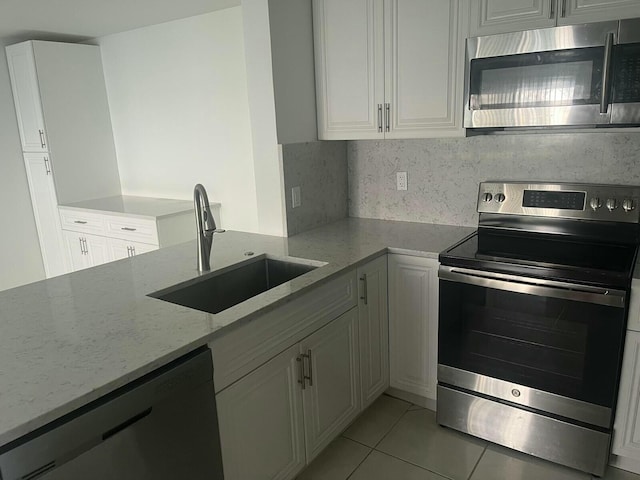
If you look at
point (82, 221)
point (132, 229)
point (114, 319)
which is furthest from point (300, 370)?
point (82, 221)

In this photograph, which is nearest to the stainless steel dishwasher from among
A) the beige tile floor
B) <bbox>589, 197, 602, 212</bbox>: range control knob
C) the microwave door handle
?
the beige tile floor

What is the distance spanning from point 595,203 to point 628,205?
0.13 m

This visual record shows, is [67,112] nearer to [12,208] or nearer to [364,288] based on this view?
[12,208]

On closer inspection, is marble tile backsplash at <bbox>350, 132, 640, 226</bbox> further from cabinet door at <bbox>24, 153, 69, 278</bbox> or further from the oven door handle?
cabinet door at <bbox>24, 153, 69, 278</bbox>

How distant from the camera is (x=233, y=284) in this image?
2.20 m

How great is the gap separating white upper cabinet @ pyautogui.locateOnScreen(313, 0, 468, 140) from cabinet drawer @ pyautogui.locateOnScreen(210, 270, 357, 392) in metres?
0.87

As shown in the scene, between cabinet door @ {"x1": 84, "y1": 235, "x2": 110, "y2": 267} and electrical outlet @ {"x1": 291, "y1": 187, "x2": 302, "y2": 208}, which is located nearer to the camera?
electrical outlet @ {"x1": 291, "y1": 187, "x2": 302, "y2": 208}

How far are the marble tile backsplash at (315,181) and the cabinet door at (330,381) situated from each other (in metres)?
0.76

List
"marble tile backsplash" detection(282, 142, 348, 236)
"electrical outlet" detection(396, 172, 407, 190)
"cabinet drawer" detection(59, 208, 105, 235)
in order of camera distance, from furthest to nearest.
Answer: "cabinet drawer" detection(59, 208, 105, 235)
"electrical outlet" detection(396, 172, 407, 190)
"marble tile backsplash" detection(282, 142, 348, 236)

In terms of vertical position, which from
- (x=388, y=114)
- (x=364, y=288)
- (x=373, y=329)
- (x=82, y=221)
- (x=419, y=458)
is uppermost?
(x=388, y=114)

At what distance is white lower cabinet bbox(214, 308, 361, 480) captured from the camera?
1.62 meters

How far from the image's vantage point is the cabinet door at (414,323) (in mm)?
2320

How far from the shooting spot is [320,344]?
6.62 feet

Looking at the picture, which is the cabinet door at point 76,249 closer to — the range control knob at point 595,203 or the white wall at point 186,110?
the white wall at point 186,110
